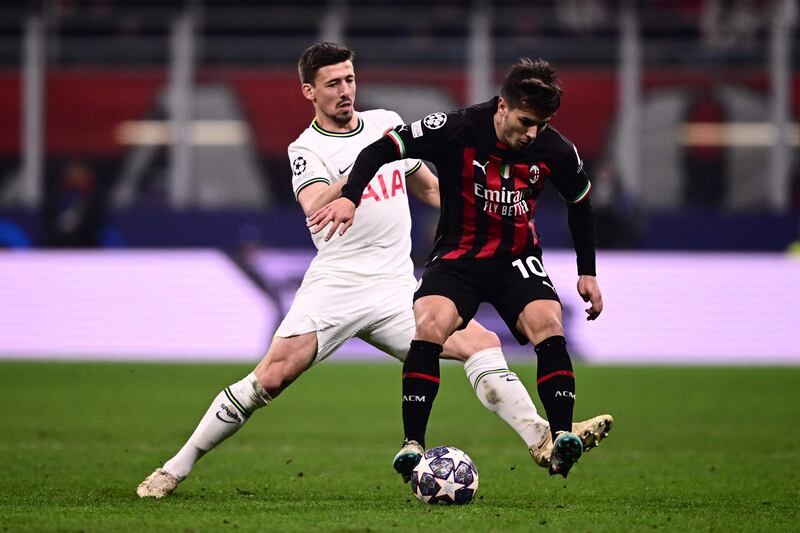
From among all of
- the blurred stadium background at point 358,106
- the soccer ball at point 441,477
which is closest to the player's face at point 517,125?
the soccer ball at point 441,477

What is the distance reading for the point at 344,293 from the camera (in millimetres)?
6652

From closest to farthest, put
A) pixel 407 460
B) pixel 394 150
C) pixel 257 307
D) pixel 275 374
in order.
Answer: pixel 407 460, pixel 394 150, pixel 275 374, pixel 257 307

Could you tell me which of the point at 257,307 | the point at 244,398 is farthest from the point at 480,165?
the point at 257,307

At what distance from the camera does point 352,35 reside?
20219 millimetres

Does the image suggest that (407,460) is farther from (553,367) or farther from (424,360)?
(553,367)

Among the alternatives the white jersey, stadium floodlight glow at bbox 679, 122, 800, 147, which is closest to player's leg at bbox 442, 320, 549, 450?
the white jersey

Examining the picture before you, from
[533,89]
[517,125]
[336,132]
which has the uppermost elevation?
[533,89]

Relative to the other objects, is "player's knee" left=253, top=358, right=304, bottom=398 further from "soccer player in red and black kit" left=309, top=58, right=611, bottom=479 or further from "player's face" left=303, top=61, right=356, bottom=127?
"player's face" left=303, top=61, right=356, bottom=127

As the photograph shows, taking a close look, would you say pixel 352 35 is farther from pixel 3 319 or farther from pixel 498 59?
pixel 3 319

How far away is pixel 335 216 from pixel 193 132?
15257 mm

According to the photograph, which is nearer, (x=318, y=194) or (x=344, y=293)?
(x=318, y=194)

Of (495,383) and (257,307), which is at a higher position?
(495,383)

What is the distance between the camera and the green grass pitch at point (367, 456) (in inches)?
222

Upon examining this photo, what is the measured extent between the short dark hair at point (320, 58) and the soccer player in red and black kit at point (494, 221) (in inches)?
27.5
